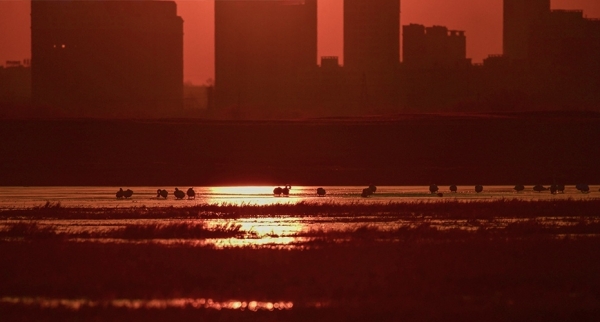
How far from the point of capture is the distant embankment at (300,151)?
64.2 meters

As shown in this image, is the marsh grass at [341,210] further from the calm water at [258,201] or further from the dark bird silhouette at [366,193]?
the dark bird silhouette at [366,193]

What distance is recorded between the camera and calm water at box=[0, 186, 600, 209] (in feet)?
142

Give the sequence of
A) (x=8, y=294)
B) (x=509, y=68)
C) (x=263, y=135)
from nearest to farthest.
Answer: (x=8, y=294), (x=263, y=135), (x=509, y=68)

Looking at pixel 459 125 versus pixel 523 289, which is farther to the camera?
pixel 459 125

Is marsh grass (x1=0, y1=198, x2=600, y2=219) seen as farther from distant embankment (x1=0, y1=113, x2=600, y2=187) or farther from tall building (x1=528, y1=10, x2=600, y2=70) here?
tall building (x1=528, y1=10, x2=600, y2=70)

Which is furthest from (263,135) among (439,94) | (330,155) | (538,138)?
(439,94)

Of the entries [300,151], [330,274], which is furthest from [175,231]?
[300,151]

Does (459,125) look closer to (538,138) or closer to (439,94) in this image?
(538,138)

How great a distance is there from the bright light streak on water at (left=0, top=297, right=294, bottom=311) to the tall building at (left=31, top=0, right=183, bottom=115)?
153 meters

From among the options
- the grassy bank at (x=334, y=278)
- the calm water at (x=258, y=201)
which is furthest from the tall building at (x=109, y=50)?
the grassy bank at (x=334, y=278)

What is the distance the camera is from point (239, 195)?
50.0 m

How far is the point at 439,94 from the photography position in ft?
485

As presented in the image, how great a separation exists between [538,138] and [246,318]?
60.6 m

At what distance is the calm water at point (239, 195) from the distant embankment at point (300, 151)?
610cm
